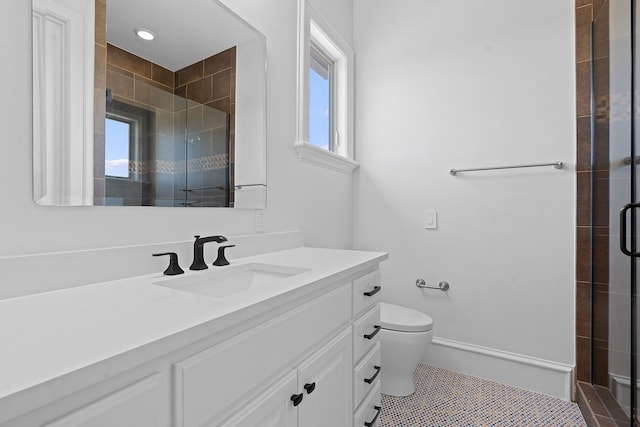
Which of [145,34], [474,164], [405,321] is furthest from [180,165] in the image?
[474,164]

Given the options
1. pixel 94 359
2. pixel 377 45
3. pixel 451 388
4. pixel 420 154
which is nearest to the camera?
pixel 94 359

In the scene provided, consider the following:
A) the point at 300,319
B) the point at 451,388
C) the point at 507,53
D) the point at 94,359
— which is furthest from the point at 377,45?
the point at 94,359

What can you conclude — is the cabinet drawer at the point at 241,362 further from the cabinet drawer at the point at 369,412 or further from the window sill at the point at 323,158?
the window sill at the point at 323,158

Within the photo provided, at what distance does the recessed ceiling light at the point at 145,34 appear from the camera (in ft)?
3.42

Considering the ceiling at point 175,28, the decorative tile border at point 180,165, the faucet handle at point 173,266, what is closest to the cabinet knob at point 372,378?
the faucet handle at point 173,266

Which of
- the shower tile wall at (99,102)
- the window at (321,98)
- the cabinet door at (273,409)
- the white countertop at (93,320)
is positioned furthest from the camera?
the window at (321,98)

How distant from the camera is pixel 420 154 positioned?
2.17 metres

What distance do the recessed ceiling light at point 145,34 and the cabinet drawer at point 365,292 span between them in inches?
43.3

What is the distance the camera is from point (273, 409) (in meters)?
0.74

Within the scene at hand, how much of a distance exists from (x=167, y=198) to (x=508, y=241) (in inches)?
73.3

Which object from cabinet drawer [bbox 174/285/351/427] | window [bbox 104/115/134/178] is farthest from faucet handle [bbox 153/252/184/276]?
cabinet drawer [bbox 174/285/351/427]

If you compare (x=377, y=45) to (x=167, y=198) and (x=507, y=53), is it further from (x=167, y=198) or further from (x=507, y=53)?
(x=167, y=198)

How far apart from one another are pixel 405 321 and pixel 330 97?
5.44 ft

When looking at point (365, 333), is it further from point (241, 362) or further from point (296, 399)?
point (241, 362)
